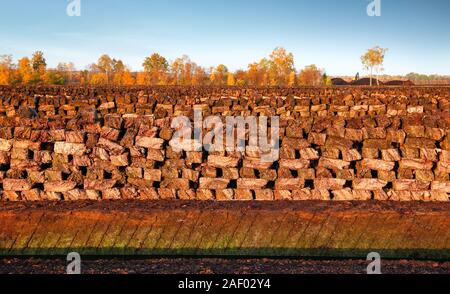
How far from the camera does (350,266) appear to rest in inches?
218

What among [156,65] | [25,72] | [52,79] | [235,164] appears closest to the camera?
[235,164]

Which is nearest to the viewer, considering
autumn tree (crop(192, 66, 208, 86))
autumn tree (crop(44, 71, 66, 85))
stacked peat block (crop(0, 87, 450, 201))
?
stacked peat block (crop(0, 87, 450, 201))

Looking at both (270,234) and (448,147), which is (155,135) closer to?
(270,234)

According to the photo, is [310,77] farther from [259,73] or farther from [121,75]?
[121,75]

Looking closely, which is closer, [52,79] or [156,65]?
[52,79]

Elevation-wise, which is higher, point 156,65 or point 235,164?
point 156,65

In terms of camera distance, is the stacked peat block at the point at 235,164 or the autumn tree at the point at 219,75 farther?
the autumn tree at the point at 219,75

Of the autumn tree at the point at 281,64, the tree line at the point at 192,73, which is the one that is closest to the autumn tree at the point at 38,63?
the tree line at the point at 192,73

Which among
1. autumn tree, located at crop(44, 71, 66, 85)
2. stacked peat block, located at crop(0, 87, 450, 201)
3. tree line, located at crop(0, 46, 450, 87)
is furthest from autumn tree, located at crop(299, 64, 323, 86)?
stacked peat block, located at crop(0, 87, 450, 201)

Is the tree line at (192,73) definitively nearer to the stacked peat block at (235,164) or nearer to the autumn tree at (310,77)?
the autumn tree at (310,77)

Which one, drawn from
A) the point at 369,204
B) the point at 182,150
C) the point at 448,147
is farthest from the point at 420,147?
the point at 182,150

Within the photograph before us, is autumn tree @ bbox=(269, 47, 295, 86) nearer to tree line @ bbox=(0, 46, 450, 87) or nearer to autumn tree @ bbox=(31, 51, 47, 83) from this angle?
tree line @ bbox=(0, 46, 450, 87)

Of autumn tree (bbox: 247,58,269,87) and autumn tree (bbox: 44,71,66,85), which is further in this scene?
autumn tree (bbox: 247,58,269,87)

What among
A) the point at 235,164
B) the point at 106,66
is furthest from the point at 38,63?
the point at 235,164
